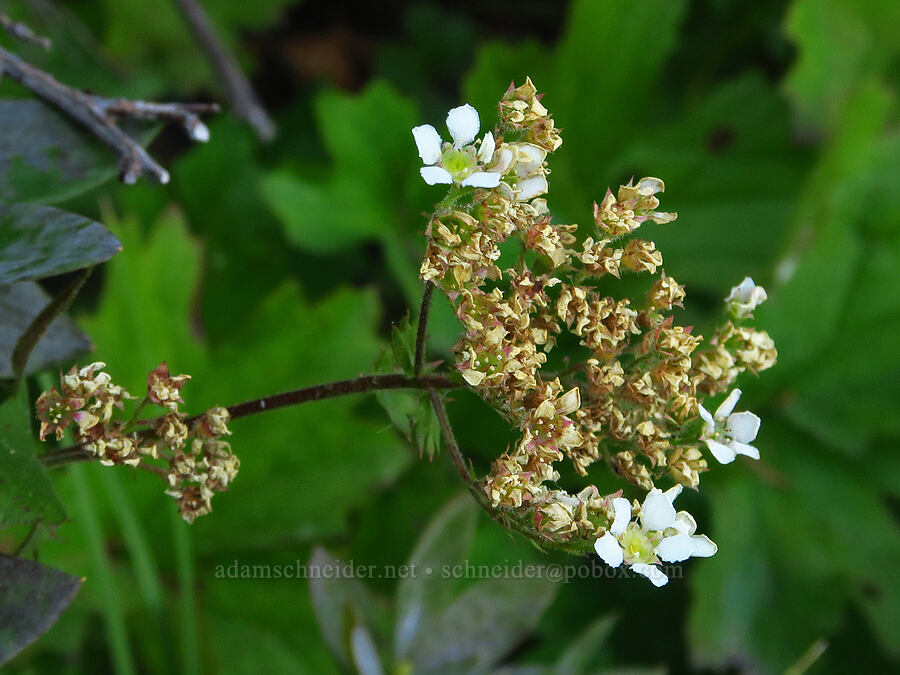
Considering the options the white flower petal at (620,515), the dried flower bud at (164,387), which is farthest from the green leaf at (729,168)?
the dried flower bud at (164,387)

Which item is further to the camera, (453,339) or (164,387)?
(453,339)

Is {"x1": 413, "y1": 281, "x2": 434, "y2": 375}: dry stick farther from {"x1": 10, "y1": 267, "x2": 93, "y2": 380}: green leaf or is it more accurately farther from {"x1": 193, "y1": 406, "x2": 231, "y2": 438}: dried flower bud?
{"x1": 10, "y1": 267, "x2": 93, "y2": 380}: green leaf

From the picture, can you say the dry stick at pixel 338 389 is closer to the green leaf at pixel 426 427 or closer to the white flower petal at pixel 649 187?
the green leaf at pixel 426 427

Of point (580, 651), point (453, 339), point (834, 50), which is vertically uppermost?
point (834, 50)

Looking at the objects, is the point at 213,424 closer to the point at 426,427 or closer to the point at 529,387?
the point at 426,427

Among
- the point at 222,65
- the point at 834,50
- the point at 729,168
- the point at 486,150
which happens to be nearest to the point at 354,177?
the point at 222,65

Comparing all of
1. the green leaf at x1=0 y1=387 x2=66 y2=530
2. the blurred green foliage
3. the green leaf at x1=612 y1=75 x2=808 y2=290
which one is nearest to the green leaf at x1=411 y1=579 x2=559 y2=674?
the blurred green foliage

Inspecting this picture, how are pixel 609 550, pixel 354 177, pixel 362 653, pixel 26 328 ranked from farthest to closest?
pixel 354 177, pixel 362 653, pixel 26 328, pixel 609 550
